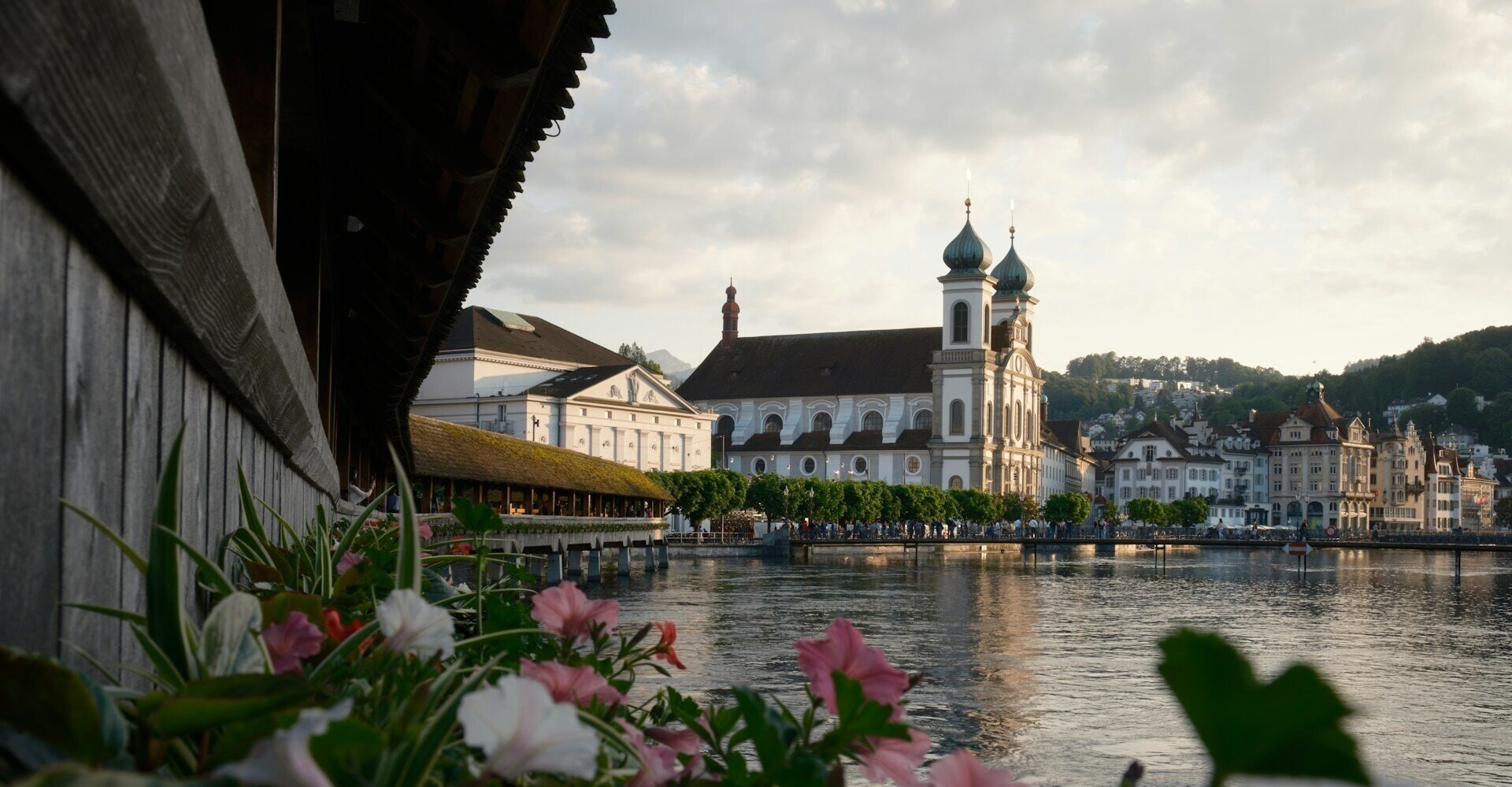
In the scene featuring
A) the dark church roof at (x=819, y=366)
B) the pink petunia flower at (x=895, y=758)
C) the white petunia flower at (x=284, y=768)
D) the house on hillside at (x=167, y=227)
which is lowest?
the pink petunia flower at (x=895, y=758)

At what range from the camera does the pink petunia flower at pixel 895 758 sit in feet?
5.20

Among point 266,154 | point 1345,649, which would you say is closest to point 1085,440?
point 1345,649

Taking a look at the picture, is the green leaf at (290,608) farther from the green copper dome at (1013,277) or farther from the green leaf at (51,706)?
the green copper dome at (1013,277)

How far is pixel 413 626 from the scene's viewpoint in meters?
1.52

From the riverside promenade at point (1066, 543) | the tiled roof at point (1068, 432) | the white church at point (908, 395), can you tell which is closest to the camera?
the riverside promenade at point (1066, 543)

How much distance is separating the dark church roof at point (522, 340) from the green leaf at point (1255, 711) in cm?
8017

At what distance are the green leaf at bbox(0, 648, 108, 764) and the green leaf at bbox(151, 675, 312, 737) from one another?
0.11 metres

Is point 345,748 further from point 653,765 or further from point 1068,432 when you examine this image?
point 1068,432

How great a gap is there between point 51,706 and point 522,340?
8551 cm

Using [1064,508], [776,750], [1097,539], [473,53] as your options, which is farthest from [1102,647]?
[1064,508]

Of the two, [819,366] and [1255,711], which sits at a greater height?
[819,366]

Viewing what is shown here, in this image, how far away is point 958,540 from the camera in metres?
77.5

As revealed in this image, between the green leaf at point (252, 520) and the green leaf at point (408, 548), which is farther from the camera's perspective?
the green leaf at point (252, 520)

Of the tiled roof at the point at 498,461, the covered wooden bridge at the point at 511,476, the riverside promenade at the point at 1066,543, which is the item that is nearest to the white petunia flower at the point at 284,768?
the covered wooden bridge at the point at 511,476
